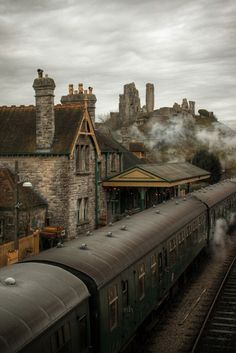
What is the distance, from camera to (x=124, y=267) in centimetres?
1061

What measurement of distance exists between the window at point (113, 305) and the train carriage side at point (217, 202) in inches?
588

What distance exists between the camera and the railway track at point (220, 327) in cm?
1299

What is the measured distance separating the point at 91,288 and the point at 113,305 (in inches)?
48.6

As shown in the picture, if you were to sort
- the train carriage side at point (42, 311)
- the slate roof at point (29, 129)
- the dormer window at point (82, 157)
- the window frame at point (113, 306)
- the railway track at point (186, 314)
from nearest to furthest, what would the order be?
the train carriage side at point (42, 311)
the window frame at point (113, 306)
the railway track at point (186, 314)
the slate roof at point (29, 129)
the dormer window at point (82, 157)

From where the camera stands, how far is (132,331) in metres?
11.2

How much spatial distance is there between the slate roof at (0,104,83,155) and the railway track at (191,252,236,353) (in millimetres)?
10910

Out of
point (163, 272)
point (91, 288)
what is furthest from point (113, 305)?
point (163, 272)

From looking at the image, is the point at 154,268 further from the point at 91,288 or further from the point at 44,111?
the point at 44,111

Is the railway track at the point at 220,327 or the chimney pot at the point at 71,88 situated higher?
the chimney pot at the point at 71,88

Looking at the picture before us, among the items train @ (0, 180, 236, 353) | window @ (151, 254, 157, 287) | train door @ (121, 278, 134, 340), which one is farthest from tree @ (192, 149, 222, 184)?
train door @ (121, 278, 134, 340)

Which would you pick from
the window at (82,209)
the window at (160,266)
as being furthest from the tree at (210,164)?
the window at (160,266)

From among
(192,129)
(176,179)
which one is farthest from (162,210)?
(192,129)

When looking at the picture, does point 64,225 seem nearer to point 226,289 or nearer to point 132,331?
point 226,289

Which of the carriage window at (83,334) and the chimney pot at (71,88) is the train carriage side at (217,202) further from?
the carriage window at (83,334)
